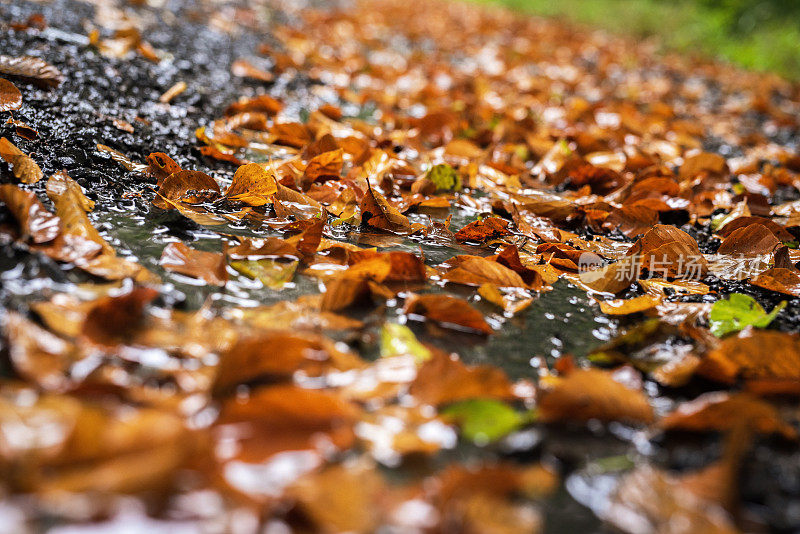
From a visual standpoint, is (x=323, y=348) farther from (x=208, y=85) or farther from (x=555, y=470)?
(x=208, y=85)

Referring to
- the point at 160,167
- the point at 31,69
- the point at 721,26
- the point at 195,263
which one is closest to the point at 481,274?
the point at 195,263

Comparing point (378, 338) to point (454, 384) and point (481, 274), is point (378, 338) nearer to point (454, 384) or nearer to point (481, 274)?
point (454, 384)

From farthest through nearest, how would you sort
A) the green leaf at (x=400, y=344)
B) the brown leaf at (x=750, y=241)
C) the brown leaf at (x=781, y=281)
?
the brown leaf at (x=750, y=241) < the brown leaf at (x=781, y=281) < the green leaf at (x=400, y=344)

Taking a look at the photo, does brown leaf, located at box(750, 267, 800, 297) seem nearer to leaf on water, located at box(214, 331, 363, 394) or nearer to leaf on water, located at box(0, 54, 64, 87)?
leaf on water, located at box(214, 331, 363, 394)

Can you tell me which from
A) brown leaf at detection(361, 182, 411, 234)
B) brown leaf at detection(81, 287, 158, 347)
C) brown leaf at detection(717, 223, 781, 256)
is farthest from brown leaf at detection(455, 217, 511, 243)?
brown leaf at detection(81, 287, 158, 347)

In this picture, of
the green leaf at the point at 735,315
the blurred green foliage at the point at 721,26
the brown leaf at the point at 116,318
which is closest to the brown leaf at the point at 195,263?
the brown leaf at the point at 116,318

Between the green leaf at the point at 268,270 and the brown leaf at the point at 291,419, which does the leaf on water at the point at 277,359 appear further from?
the green leaf at the point at 268,270
